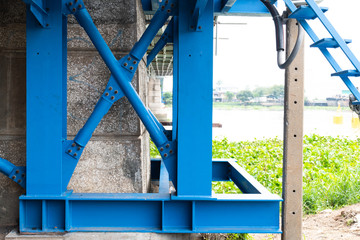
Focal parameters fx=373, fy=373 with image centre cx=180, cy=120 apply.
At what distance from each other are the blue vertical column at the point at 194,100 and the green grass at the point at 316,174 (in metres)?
3.91

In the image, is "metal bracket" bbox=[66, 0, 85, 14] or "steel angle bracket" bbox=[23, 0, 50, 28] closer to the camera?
"steel angle bracket" bbox=[23, 0, 50, 28]

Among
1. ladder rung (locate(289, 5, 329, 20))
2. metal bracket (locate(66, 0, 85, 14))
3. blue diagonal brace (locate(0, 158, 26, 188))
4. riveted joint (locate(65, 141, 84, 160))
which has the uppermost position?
metal bracket (locate(66, 0, 85, 14))

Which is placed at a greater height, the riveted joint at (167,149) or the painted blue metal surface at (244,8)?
the painted blue metal surface at (244,8)

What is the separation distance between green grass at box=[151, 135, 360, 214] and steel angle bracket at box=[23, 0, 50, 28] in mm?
4940

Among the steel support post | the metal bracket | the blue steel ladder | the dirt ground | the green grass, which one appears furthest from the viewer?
the green grass

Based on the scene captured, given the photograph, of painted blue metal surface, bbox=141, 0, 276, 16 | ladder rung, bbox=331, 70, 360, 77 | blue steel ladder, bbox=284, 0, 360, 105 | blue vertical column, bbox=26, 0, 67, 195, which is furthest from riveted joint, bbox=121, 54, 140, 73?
painted blue metal surface, bbox=141, 0, 276, 16

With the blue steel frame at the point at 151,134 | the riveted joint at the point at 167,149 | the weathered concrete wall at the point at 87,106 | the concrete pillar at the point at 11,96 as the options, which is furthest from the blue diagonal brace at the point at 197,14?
the concrete pillar at the point at 11,96

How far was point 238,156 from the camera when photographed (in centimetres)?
1120

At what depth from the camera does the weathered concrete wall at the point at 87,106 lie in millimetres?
4285

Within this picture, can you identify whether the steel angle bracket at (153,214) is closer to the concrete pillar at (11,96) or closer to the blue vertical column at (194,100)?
the blue vertical column at (194,100)

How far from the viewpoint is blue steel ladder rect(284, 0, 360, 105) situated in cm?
326

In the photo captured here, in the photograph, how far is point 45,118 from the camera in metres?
3.63

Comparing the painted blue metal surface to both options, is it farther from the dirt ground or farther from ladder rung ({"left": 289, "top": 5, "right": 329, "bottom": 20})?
the dirt ground

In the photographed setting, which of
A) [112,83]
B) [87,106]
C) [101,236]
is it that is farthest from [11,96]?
[101,236]
